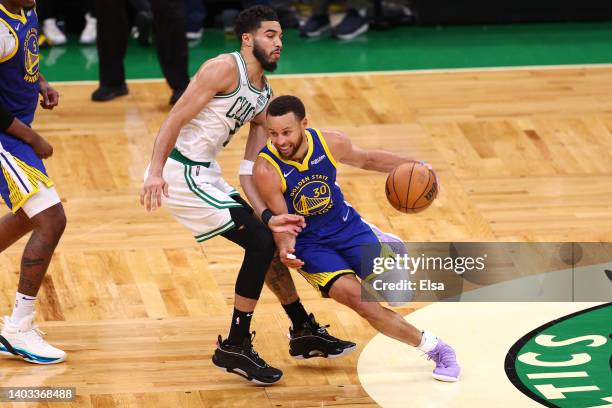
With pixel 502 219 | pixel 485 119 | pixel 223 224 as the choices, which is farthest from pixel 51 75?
pixel 223 224

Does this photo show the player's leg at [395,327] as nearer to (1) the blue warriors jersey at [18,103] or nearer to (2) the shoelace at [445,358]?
(2) the shoelace at [445,358]

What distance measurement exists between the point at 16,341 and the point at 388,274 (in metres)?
1.85

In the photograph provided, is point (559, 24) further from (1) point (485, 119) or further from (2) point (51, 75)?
(2) point (51, 75)

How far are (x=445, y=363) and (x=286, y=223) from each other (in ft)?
3.30

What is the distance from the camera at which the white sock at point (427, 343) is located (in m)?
5.66

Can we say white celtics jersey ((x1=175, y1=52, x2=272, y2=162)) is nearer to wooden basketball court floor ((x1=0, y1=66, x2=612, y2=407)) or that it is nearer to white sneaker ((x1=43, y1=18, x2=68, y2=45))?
wooden basketball court floor ((x1=0, y1=66, x2=612, y2=407))

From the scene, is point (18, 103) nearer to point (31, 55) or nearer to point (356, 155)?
point (31, 55)

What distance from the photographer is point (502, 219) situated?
25.2 ft

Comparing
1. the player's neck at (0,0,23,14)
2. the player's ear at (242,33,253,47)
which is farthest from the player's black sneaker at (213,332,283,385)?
the player's neck at (0,0,23,14)

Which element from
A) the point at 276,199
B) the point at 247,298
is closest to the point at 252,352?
the point at 247,298

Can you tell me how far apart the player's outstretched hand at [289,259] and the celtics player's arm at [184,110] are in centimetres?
60

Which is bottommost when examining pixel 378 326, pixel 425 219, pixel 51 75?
pixel 51 75

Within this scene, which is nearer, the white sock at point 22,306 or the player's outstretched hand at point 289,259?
the player's outstretched hand at point 289,259

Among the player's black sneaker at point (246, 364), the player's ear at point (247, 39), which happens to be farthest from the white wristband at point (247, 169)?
the player's black sneaker at point (246, 364)
